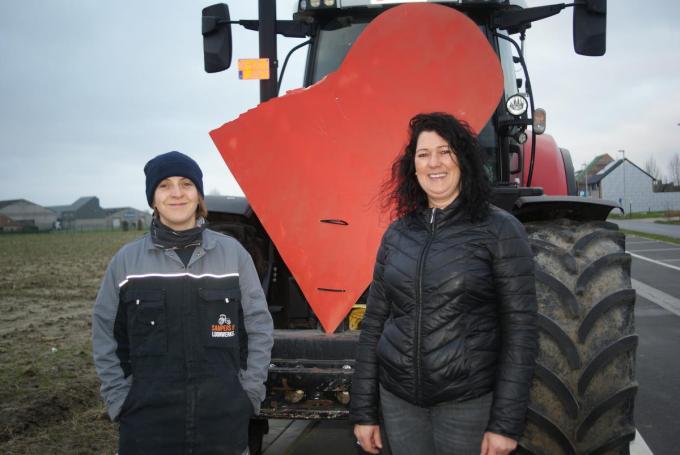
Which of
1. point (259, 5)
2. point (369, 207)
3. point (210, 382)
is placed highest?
point (259, 5)

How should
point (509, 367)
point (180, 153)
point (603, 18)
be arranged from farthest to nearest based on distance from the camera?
point (603, 18) < point (180, 153) < point (509, 367)

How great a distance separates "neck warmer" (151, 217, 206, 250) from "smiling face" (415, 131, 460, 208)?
86cm

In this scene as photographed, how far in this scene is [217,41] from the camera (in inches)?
144

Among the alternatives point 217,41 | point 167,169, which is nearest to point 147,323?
point 167,169

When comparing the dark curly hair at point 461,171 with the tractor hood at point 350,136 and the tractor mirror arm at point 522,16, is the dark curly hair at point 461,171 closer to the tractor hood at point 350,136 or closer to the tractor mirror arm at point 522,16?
the tractor hood at point 350,136

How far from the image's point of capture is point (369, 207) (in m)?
2.75

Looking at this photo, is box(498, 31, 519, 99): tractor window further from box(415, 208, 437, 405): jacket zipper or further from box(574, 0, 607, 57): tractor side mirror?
box(415, 208, 437, 405): jacket zipper

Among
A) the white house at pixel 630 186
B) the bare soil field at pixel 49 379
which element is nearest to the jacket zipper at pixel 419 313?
the bare soil field at pixel 49 379

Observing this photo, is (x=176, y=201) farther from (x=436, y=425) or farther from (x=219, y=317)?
(x=436, y=425)

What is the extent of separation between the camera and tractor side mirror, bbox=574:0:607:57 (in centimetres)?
329

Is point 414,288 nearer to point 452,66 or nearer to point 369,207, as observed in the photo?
point 369,207

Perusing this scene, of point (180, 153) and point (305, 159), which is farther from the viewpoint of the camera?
point (305, 159)

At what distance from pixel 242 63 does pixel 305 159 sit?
102 centimetres

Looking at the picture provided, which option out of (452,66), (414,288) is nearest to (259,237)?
(452,66)
